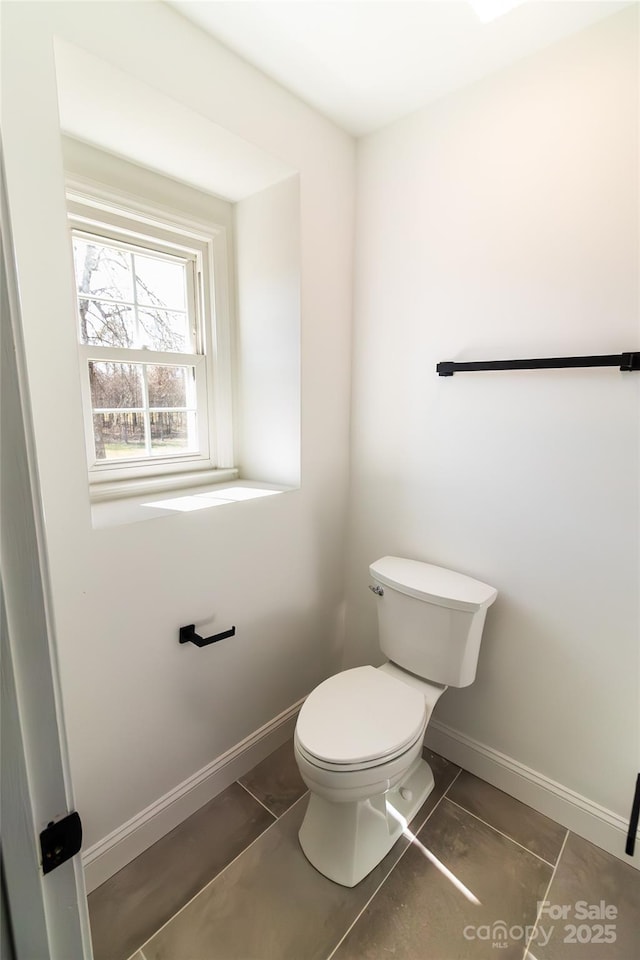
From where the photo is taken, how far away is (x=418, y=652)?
1.49 metres

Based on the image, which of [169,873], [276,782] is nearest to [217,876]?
[169,873]

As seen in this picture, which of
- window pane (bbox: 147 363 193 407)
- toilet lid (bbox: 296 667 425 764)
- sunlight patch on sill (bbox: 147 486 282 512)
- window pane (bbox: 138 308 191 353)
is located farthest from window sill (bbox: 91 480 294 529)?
toilet lid (bbox: 296 667 425 764)

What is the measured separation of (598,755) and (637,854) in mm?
270

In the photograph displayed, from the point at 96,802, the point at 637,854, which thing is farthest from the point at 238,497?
the point at 637,854

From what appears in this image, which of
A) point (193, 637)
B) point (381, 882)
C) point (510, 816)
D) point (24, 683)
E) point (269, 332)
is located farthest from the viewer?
point (269, 332)

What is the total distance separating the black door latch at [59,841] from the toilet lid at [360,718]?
78 centimetres

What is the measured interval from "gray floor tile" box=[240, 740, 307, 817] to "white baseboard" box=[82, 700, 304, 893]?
3cm

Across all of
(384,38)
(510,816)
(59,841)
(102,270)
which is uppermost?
(384,38)

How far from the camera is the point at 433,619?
1439mm

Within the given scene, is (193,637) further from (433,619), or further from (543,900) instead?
(543,900)

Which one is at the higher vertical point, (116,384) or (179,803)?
(116,384)

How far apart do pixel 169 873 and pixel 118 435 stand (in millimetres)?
1353

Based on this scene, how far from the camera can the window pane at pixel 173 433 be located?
1.64 m

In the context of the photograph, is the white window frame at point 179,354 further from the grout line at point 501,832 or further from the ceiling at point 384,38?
the grout line at point 501,832
